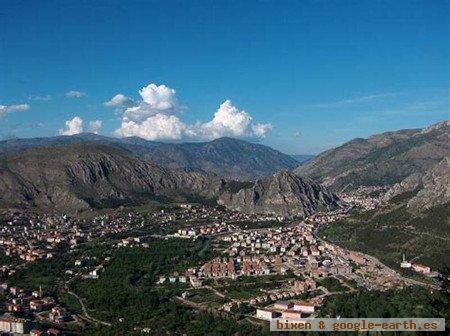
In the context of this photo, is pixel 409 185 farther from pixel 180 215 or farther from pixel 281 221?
pixel 180 215

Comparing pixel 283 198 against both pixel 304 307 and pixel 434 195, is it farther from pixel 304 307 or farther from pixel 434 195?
pixel 304 307

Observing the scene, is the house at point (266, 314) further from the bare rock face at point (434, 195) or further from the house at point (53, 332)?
the bare rock face at point (434, 195)

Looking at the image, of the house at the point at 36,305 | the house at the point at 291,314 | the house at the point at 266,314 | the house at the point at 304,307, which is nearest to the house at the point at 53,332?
the house at the point at 36,305

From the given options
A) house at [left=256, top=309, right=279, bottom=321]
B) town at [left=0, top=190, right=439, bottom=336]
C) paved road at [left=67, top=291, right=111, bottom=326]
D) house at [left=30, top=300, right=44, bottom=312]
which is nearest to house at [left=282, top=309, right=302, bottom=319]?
town at [left=0, top=190, right=439, bottom=336]

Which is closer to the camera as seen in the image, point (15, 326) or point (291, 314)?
point (291, 314)

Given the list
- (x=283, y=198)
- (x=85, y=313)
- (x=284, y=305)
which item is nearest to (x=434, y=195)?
(x=283, y=198)

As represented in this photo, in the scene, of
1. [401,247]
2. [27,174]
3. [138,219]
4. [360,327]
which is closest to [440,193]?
[401,247]

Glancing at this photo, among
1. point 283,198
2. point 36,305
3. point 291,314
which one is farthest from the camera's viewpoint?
point 283,198

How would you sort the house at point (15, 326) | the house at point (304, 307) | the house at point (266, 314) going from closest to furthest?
the house at point (15, 326)
the house at point (266, 314)
the house at point (304, 307)
